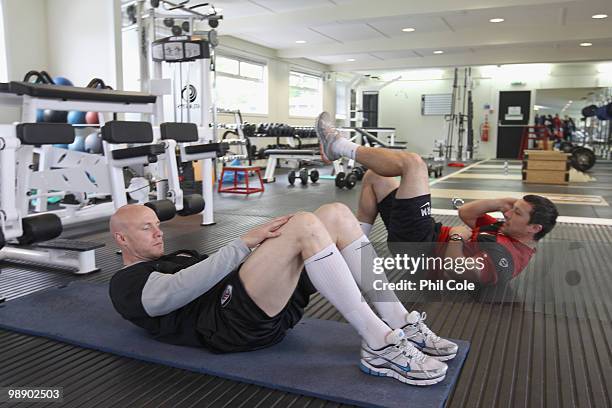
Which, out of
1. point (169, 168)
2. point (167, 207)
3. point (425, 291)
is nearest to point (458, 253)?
point (425, 291)

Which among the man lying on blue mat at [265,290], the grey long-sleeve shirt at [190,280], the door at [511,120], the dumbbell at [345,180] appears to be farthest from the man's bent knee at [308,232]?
the door at [511,120]

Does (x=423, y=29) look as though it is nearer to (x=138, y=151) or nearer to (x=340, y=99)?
(x=340, y=99)

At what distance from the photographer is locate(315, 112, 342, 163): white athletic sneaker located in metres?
2.21

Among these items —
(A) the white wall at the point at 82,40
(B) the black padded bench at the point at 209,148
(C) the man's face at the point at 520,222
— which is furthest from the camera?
(A) the white wall at the point at 82,40

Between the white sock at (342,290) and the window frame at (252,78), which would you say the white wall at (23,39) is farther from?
the white sock at (342,290)

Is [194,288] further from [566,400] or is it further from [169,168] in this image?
[169,168]

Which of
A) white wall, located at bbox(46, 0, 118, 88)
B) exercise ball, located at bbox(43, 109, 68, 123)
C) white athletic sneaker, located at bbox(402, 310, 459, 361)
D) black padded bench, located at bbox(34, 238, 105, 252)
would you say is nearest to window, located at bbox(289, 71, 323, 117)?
white wall, located at bbox(46, 0, 118, 88)

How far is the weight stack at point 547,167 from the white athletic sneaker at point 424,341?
19.5ft

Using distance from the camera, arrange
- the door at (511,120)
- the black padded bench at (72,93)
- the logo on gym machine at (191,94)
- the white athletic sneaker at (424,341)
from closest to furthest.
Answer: the white athletic sneaker at (424,341), the black padded bench at (72,93), the logo on gym machine at (191,94), the door at (511,120)

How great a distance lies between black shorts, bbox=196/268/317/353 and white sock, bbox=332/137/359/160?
30.3 inches

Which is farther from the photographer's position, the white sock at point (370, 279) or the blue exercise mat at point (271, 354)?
the white sock at point (370, 279)

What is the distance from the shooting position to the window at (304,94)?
11133 millimetres

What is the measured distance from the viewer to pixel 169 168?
3.05m

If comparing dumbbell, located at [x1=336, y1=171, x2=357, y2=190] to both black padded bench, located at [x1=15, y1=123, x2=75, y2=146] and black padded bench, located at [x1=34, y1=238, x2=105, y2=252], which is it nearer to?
black padded bench, located at [x1=34, y1=238, x2=105, y2=252]
